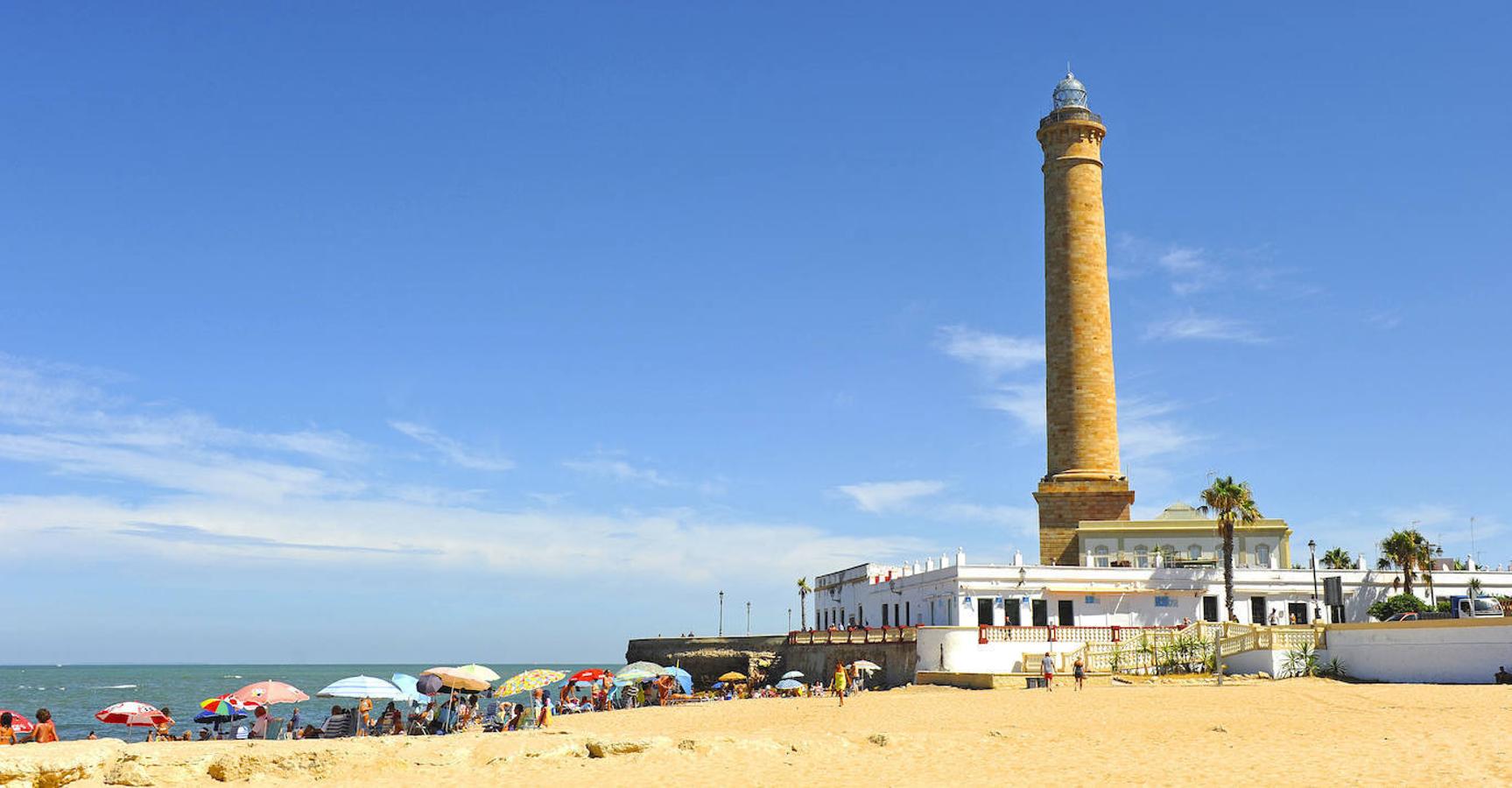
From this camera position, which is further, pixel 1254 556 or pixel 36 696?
pixel 36 696

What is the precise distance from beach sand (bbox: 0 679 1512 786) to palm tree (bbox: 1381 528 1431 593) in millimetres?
23168

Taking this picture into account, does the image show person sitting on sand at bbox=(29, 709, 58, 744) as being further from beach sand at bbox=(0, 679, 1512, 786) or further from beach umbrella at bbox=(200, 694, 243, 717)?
beach umbrella at bbox=(200, 694, 243, 717)

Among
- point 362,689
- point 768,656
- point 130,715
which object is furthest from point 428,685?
point 768,656

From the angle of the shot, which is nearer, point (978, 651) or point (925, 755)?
point (925, 755)

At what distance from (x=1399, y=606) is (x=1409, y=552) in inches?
144

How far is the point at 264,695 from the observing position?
28.1m

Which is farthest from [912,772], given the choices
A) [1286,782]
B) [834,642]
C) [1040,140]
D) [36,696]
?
[36,696]

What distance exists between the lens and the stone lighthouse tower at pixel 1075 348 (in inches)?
2072

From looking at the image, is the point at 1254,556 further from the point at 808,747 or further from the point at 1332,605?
the point at 808,747

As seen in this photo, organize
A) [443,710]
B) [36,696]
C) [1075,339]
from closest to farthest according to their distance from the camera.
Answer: [443,710] → [1075,339] → [36,696]

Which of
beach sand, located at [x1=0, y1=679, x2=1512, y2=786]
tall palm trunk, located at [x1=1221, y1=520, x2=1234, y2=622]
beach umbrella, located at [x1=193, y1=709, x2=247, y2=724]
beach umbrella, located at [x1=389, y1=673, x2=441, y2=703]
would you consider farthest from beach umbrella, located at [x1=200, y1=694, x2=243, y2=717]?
tall palm trunk, located at [x1=1221, y1=520, x2=1234, y2=622]

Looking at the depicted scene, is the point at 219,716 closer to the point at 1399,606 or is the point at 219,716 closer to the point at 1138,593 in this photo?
the point at 1138,593

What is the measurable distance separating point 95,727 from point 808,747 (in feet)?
154

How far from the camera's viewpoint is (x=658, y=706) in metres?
38.7
